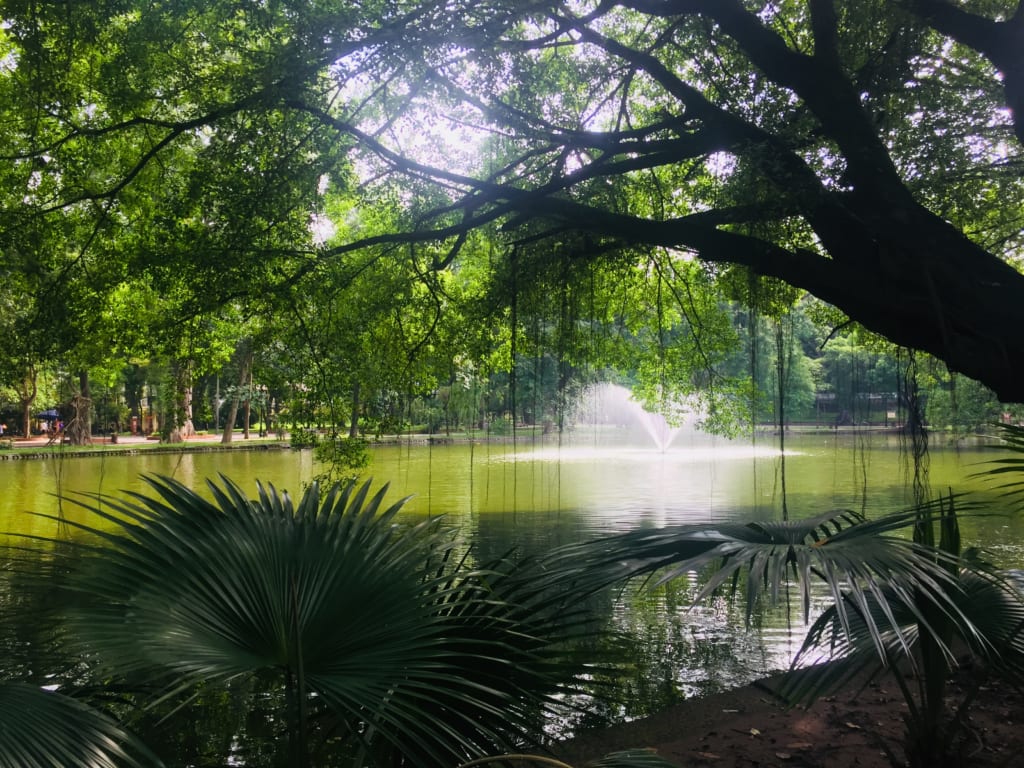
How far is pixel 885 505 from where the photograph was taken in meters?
15.8

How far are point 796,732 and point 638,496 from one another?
13.8 m

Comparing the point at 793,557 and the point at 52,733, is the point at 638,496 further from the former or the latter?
the point at 52,733

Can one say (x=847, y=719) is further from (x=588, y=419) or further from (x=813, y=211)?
(x=588, y=419)

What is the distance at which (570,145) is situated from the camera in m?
7.54

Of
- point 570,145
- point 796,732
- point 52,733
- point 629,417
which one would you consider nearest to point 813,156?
point 570,145

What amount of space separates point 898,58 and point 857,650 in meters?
6.00

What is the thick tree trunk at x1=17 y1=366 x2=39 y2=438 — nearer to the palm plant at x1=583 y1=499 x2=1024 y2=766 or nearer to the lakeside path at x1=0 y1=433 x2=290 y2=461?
the palm plant at x1=583 y1=499 x2=1024 y2=766

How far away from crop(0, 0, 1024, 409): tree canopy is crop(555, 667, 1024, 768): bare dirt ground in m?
2.22

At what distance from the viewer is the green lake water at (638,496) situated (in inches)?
270

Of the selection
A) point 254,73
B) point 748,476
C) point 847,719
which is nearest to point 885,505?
point 748,476

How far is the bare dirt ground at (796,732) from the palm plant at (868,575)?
35 cm

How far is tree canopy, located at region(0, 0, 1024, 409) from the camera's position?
558 cm

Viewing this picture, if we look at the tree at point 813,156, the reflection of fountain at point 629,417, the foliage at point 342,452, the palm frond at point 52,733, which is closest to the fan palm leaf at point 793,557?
the palm frond at point 52,733

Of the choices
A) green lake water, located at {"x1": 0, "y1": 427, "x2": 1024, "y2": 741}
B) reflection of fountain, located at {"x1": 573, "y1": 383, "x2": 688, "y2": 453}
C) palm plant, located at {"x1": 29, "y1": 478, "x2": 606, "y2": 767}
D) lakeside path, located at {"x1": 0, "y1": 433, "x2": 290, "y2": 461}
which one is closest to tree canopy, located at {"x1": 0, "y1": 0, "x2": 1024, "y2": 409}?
green lake water, located at {"x1": 0, "y1": 427, "x2": 1024, "y2": 741}
